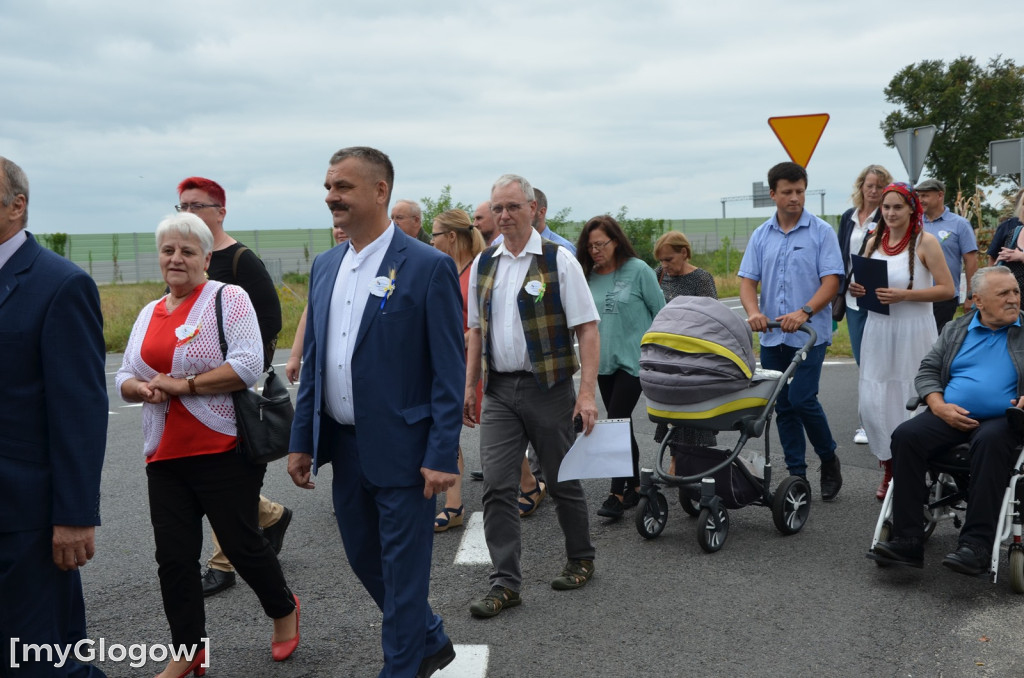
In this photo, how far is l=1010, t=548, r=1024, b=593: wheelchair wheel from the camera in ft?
15.7

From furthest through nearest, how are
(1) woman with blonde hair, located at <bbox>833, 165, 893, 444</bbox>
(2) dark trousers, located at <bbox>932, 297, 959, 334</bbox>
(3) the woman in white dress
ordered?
(2) dark trousers, located at <bbox>932, 297, 959, 334</bbox> → (1) woman with blonde hair, located at <bbox>833, 165, 893, 444</bbox> → (3) the woman in white dress

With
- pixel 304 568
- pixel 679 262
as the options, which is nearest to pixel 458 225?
pixel 679 262

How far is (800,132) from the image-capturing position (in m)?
9.52

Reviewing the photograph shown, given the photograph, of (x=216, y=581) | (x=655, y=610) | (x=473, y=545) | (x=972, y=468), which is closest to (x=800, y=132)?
(x=972, y=468)

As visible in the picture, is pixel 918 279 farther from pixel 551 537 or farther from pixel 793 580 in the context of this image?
pixel 551 537

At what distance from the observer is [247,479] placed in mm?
4117

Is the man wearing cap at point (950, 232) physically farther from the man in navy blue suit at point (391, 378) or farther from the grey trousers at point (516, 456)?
the man in navy blue suit at point (391, 378)

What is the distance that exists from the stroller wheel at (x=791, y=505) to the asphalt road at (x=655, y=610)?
0.08 m

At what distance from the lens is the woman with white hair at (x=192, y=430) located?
13.1ft

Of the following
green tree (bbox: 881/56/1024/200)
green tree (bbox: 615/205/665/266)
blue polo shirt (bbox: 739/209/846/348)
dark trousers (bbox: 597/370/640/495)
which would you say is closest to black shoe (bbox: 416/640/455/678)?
dark trousers (bbox: 597/370/640/495)

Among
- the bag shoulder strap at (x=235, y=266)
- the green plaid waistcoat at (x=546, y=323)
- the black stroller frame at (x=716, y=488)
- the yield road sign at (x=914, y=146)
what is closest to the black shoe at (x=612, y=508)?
the black stroller frame at (x=716, y=488)

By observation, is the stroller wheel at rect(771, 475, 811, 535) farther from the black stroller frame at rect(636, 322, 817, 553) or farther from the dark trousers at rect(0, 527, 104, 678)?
the dark trousers at rect(0, 527, 104, 678)

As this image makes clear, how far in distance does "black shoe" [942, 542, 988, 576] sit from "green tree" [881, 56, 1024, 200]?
37844 mm

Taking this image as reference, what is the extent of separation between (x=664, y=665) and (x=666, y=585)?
994mm
